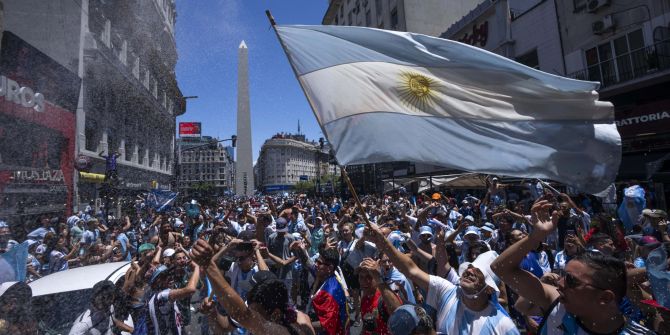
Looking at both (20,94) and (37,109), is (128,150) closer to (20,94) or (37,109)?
(37,109)

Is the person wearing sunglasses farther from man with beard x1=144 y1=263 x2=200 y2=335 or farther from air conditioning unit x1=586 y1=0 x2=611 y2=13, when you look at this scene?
air conditioning unit x1=586 y1=0 x2=611 y2=13

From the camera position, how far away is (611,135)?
3.01 m

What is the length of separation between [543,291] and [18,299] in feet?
12.3

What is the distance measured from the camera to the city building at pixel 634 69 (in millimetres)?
11945

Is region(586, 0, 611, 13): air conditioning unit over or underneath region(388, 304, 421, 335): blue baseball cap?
over

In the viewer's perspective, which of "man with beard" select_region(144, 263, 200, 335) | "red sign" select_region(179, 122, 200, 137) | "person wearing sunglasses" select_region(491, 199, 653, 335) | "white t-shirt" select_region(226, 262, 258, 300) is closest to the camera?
"person wearing sunglasses" select_region(491, 199, 653, 335)

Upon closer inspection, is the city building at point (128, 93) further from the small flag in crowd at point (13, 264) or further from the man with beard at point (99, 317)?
the man with beard at point (99, 317)

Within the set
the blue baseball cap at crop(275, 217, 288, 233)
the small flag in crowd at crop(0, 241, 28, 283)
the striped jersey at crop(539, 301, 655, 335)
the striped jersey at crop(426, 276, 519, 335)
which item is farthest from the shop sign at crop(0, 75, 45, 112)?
the striped jersey at crop(539, 301, 655, 335)

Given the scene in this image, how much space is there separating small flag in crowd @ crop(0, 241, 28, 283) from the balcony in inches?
631

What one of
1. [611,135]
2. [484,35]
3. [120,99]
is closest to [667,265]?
[611,135]

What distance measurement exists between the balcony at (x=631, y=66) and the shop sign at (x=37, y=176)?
20.6m

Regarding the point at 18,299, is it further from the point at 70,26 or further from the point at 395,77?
the point at 70,26

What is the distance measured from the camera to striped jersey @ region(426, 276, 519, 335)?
2.44 meters

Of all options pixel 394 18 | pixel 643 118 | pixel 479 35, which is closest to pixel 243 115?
pixel 394 18
